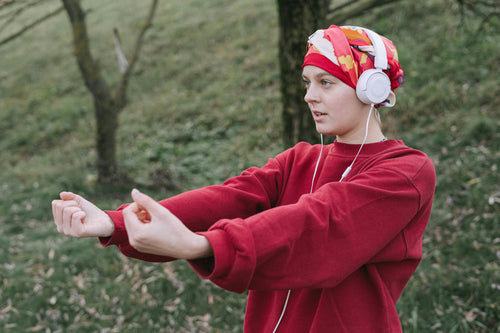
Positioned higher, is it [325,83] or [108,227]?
[325,83]

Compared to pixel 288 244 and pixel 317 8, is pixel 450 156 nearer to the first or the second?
pixel 317 8

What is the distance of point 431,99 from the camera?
6953mm

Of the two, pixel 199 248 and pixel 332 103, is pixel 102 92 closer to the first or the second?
pixel 332 103

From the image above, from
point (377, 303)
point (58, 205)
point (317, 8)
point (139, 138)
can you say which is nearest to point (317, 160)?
point (377, 303)

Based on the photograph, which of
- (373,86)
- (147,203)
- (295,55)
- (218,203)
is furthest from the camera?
(295,55)

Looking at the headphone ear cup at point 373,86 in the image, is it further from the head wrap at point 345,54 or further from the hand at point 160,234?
the hand at point 160,234

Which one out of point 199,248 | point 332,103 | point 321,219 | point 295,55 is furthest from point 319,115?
point 295,55

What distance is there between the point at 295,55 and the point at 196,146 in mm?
4925

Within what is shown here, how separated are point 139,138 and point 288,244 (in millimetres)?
8571

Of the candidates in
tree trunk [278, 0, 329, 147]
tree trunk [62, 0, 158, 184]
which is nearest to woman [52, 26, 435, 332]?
tree trunk [278, 0, 329, 147]

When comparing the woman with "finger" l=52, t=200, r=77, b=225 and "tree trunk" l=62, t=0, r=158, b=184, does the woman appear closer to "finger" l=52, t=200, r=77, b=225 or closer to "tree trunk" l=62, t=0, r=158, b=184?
"finger" l=52, t=200, r=77, b=225

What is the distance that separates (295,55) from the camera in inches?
145

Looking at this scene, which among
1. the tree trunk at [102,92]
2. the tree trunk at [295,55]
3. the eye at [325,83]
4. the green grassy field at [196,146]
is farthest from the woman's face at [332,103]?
the tree trunk at [102,92]

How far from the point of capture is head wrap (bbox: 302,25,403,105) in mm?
1488
